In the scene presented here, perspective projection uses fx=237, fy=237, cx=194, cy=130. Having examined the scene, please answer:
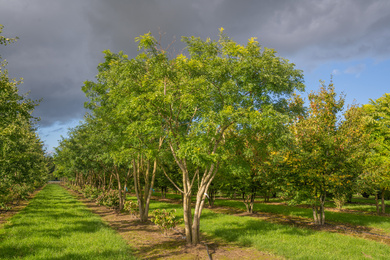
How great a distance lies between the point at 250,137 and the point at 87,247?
8487mm

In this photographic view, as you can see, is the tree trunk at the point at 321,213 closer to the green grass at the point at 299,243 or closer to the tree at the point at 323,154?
the tree at the point at 323,154

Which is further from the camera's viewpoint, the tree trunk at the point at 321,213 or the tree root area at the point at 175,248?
the tree trunk at the point at 321,213

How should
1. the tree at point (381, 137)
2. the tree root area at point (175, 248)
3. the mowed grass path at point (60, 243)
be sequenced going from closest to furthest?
the mowed grass path at point (60, 243) < the tree root area at point (175, 248) < the tree at point (381, 137)

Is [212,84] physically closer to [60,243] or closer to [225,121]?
[225,121]

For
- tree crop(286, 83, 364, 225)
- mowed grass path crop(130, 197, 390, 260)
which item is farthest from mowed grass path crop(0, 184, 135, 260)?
tree crop(286, 83, 364, 225)

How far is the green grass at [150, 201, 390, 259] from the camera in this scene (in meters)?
8.97

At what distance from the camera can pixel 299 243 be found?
10344mm

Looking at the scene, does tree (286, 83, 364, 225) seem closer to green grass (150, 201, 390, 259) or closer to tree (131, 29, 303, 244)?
green grass (150, 201, 390, 259)

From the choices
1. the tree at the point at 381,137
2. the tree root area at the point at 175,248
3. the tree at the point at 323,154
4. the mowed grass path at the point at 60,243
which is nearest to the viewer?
the mowed grass path at the point at 60,243

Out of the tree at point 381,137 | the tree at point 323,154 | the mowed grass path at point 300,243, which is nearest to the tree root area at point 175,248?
the mowed grass path at point 300,243

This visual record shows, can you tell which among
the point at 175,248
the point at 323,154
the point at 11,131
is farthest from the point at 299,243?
the point at 11,131

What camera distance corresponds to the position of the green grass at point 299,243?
897 cm

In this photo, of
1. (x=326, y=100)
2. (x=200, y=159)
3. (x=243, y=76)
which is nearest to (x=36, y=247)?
(x=200, y=159)

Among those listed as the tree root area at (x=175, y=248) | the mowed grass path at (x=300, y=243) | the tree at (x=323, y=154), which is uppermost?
the tree at (x=323, y=154)
